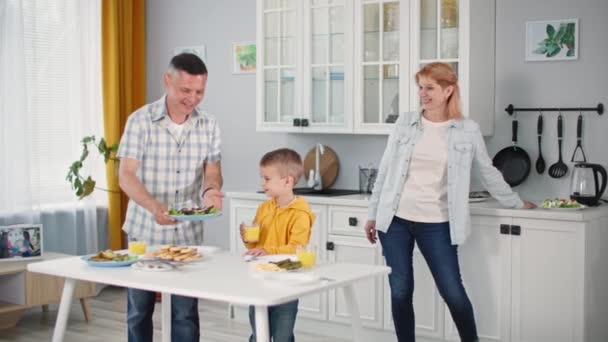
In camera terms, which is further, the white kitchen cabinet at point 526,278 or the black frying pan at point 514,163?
the black frying pan at point 514,163

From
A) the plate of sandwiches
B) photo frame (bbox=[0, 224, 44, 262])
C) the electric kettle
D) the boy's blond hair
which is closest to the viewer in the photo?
the plate of sandwiches

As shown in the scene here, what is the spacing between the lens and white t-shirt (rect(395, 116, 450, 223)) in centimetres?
396

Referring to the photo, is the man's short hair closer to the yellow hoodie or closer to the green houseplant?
the yellow hoodie

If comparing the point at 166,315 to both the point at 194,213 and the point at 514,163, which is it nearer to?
the point at 194,213

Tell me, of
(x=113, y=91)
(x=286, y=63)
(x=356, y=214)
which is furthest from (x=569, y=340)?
(x=113, y=91)

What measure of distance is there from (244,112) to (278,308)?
272 centimetres

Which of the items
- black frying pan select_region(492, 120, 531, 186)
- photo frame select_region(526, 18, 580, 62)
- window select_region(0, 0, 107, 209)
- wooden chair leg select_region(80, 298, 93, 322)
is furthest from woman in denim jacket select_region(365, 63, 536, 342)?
window select_region(0, 0, 107, 209)

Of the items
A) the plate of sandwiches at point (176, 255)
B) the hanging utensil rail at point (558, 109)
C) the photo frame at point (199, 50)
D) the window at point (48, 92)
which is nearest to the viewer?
the plate of sandwiches at point (176, 255)

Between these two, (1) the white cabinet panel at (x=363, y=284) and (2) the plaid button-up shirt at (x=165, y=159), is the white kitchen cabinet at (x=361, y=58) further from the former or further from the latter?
(2) the plaid button-up shirt at (x=165, y=159)

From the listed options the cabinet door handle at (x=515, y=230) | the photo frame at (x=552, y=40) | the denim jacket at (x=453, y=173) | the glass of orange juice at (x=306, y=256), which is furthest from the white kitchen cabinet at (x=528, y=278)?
the glass of orange juice at (x=306, y=256)

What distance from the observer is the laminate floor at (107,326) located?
4945mm

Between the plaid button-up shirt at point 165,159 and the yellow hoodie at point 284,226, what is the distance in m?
0.34

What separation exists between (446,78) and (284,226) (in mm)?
1099

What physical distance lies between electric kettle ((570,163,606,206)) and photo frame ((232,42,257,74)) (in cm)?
233
